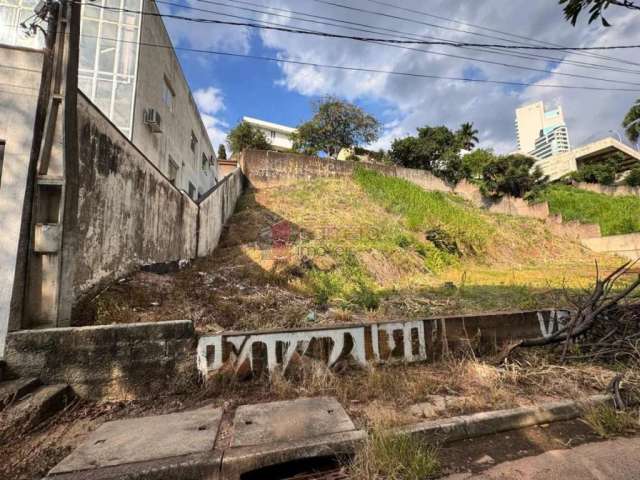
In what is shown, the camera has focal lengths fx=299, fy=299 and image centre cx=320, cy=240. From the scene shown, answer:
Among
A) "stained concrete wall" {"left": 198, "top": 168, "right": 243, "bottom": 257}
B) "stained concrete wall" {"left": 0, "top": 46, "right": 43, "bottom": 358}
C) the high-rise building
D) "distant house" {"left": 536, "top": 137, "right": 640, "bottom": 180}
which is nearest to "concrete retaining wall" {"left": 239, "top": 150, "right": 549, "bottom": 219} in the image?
"stained concrete wall" {"left": 198, "top": 168, "right": 243, "bottom": 257}

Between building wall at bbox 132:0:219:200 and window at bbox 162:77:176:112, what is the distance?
8cm

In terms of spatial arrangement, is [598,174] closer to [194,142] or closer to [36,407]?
[194,142]

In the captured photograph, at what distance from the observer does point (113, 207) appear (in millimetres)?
4207

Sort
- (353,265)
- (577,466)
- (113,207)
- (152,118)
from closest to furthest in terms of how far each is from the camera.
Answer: (577,466)
(113,207)
(353,265)
(152,118)

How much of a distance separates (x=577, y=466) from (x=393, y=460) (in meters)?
1.28

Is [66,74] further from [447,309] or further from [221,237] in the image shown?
[221,237]

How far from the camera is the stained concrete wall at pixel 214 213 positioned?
881 cm

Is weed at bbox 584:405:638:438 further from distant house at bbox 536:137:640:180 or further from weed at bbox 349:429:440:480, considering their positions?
distant house at bbox 536:137:640:180

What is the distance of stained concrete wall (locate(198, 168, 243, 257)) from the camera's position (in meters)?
8.81

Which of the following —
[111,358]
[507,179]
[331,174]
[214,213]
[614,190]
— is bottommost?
[111,358]

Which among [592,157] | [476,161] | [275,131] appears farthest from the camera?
[275,131]

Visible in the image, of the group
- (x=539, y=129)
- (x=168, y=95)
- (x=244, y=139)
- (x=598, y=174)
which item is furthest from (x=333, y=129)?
(x=539, y=129)

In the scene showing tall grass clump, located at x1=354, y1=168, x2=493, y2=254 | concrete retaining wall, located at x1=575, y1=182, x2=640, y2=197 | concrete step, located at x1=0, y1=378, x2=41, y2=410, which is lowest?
concrete step, located at x1=0, y1=378, x2=41, y2=410

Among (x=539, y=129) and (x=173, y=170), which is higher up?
(x=539, y=129)
